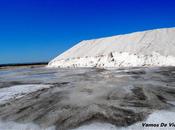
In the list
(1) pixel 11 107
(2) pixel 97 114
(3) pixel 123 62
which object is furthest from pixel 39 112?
(3) pixel 123 62

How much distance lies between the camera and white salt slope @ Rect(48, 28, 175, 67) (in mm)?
24781

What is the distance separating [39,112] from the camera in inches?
246

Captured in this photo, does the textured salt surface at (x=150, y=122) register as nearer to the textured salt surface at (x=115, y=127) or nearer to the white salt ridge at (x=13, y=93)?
the textured salt surface at (x=115, y=127)

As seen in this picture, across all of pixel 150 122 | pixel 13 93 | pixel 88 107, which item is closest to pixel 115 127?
pixel 150 122

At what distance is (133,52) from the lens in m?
28.0

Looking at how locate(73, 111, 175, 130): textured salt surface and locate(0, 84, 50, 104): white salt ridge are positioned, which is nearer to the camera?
locate(73, 111, 175, 130): textured salt surface

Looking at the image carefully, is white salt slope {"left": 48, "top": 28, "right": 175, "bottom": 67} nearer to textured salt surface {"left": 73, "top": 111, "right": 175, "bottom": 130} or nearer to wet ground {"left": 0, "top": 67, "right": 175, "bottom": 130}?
wet ground {"left": 0, "top": 67, "right": 175, "bottom": 130}

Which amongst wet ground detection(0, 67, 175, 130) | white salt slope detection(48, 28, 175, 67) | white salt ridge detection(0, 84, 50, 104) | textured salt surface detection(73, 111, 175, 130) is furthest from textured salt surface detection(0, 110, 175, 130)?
white salt slope detection(48, 28, 175, 67)

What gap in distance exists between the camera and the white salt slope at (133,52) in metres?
24.8

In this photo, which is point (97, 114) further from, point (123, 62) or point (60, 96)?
point (123, 62)

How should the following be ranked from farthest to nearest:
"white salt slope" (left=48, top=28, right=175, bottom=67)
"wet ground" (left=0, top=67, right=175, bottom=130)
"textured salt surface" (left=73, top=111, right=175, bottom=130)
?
"white salt slope" (left=48, top=28, right=175, bottom=67)
"wet ground" (left=0, top=67, right=175, bottom=130)
"textured salt surface" (left=73, top=111, right=175, bottom=130)

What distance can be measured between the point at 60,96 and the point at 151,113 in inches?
148

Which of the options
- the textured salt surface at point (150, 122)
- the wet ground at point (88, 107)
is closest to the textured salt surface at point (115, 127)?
the textured salt surface at point (150, 122)

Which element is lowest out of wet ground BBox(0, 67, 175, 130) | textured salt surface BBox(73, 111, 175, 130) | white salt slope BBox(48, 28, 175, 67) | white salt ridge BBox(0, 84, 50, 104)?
textured salt surface BBox(73, 111, 175, 130)
